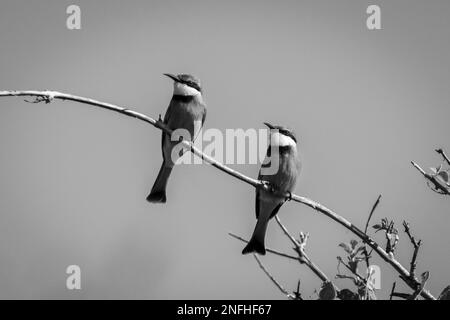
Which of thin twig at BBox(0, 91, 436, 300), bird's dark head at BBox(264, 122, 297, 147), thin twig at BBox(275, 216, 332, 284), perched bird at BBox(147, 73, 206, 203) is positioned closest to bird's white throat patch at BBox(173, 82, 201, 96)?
perched bird at BBox(147, 73, 206, 203)

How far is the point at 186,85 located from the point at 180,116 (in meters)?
0.42

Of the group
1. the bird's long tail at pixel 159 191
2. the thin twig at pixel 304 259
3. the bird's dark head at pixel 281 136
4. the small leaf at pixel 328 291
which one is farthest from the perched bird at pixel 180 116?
the small leaf at pixel 328 291

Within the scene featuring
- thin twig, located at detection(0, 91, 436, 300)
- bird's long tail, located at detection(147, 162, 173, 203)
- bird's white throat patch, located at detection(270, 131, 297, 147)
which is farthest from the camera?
bird's long tail, located at detection(147, 162, 173, 203)

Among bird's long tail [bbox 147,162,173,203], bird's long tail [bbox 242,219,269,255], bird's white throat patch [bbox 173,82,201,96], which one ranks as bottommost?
bird's long tail [bbox 242,219,269,255]

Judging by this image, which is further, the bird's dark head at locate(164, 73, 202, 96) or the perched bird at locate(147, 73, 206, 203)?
the bird's dark head at locate(164, 73, 202, 96)

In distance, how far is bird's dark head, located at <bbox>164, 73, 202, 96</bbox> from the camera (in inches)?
268

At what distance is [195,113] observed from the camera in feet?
22.0

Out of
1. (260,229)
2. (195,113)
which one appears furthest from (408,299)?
(195,113)

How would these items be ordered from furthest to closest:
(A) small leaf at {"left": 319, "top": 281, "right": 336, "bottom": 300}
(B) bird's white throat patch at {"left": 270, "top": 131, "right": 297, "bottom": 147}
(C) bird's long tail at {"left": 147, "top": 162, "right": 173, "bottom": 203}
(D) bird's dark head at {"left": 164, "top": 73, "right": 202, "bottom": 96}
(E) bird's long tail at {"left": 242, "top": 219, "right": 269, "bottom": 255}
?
1. (D) bird's dark head at {"left": 164, "top": 73, "right": 202, "bottom": 96}
2. (C) bird's long tail at {"left": 147, "top": 162, "right": 173, "bottom": 203}
3. (B) bird's white throat patch at {"left": 270, "top": 131, "right": 297, "bottom": 147}
4. (E) bird's long tail at {"left": 242, "top": 219, "right": 269, "bottom": 255}
5. (A) small leaf at {"left": 319, "top": 281, "right": 336, "bottom": 300}

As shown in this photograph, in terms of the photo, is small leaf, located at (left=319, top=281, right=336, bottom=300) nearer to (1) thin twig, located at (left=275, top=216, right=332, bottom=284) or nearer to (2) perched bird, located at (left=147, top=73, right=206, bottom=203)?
(1) thin twig, located at (left=275, top=216, right=332, bottom=284)

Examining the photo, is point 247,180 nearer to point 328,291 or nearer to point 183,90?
point 328,291

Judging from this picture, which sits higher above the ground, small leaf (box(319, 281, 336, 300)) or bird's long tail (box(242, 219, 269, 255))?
small leaf (box(319, 281, 336, 300))

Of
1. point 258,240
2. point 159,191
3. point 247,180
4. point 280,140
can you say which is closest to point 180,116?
point 159,191

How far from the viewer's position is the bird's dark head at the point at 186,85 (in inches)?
268
